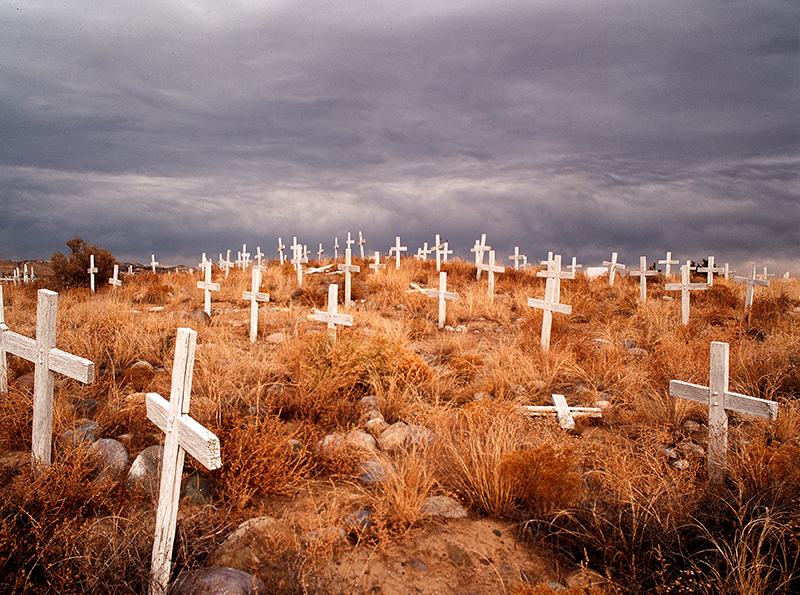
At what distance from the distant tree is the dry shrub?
873 inches

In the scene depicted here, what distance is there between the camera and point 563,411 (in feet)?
20.3

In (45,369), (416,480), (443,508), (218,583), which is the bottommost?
(443,508)

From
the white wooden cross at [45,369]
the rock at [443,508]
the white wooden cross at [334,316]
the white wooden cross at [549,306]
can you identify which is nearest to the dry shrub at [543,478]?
the rock at [443,508]

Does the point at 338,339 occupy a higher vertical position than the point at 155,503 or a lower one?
higher

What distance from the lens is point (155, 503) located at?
3.46 m

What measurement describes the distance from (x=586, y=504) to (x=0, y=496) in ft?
14.4

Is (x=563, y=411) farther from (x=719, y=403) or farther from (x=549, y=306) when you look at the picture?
(x=549, y=306)

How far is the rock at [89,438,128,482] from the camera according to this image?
4035mm

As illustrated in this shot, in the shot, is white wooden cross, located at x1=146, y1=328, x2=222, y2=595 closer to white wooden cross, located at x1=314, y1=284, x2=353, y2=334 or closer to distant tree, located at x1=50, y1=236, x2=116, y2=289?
white wooden cross, located at x1=314, y1=284, x2=353, y2=334

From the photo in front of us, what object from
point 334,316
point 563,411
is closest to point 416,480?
point 563,411

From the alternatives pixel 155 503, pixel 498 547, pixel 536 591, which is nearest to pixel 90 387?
pixel 155 503

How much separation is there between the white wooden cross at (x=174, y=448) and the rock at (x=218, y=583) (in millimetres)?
109

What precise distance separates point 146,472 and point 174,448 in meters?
1.41

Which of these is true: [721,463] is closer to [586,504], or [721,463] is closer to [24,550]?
[586,504]
